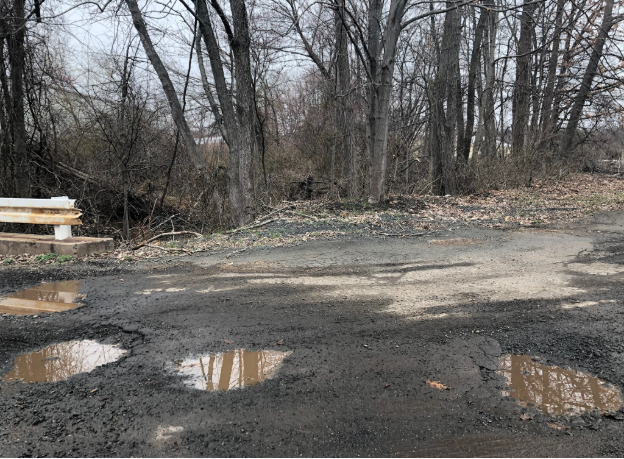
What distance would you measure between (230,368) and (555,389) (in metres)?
2.33

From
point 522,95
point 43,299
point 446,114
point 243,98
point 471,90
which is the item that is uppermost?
point 471,90

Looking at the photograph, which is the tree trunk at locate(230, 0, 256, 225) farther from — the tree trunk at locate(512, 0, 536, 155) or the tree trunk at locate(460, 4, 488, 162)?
the tree trunk at locate(512, 0, 536, 155)

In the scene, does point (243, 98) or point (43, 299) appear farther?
point (243, 98)

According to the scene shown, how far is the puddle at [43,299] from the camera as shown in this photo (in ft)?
15.1

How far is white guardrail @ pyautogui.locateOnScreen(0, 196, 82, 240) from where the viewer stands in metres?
7.21

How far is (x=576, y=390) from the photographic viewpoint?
296 centimetres

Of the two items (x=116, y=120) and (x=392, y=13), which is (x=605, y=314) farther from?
(x=116, y=120)

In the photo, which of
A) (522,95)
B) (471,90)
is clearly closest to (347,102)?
(471,90)

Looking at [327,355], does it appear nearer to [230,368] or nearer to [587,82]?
[230,368]

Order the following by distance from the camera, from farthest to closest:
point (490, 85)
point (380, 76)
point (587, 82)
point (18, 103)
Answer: point (587, 82), point (490, 85), point (380, 76), point (18, 103)

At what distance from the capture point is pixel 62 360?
3494 millimetres

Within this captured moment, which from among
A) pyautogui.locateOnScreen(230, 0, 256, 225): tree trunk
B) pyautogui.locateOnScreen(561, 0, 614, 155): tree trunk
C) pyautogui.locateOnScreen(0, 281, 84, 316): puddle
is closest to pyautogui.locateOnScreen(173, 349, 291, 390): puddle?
pyautogui.locateOnScreen(0, 281, 84, 316): puddle

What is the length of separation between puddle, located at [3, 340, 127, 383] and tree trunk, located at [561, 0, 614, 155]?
66.4ft

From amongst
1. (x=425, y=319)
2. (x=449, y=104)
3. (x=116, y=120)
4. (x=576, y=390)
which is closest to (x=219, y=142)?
(x=116, y=120)
